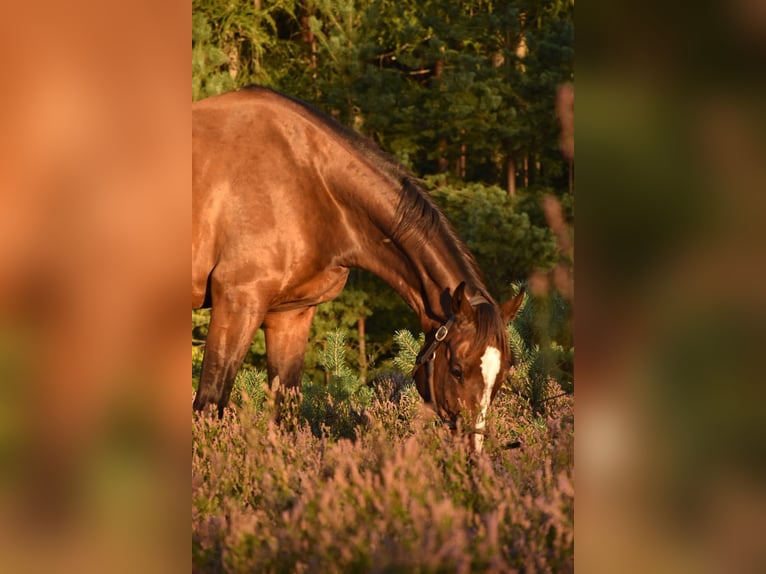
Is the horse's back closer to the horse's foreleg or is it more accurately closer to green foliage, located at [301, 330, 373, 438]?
the horse's foreleg

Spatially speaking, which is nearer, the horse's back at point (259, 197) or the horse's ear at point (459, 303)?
the horse's ear at point (459, 303)

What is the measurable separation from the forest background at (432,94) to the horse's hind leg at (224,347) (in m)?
9.80

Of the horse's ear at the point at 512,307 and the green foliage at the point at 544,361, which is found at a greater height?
the horse's ear at the point at 512,307

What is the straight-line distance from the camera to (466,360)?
194 inches

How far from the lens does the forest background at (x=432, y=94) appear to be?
52.1 ft

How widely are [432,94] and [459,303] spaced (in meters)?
13.2

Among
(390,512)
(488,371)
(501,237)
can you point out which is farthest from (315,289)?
(501,237)

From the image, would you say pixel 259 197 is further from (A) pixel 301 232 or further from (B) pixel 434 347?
(B) pixel 434 347

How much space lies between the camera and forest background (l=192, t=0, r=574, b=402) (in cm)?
1587

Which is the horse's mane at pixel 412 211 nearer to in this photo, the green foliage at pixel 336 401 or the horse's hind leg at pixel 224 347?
the horse's hind leg at pixel 224 347
